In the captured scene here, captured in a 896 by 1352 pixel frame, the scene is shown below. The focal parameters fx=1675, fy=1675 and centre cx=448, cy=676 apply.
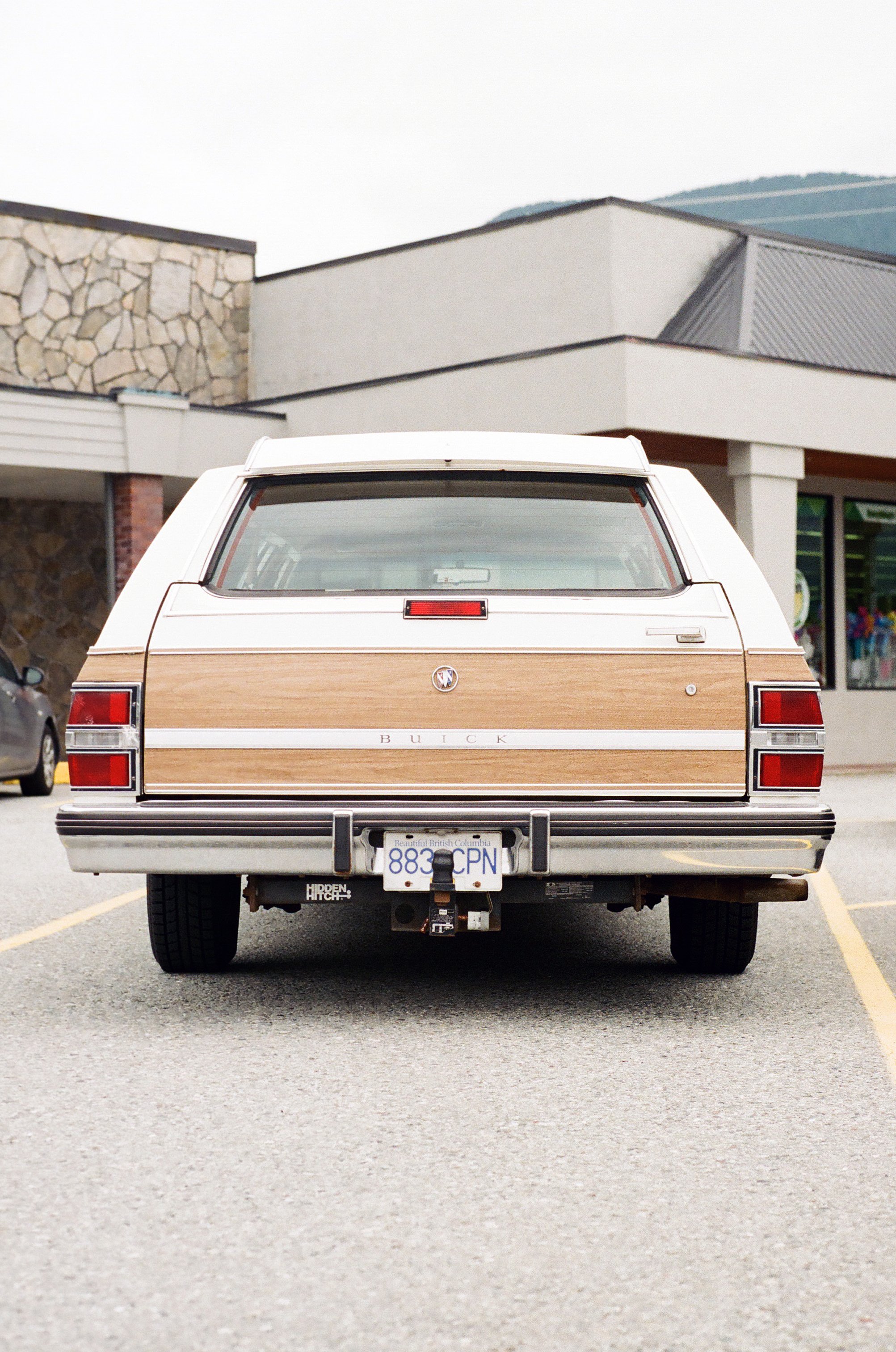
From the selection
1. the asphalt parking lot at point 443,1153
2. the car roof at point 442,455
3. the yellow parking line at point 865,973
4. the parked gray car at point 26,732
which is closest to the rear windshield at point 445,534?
the car roof at point 442,455

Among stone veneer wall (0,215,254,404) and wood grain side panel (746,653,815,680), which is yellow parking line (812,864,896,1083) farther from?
stone veneer wall (0,215,254,404)

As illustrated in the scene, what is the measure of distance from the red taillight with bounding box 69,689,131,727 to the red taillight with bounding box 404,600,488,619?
905 millimetres

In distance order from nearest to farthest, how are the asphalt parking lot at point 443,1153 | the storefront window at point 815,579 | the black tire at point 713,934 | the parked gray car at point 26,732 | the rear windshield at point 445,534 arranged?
1. the asphalt parking lot at point 443,1153
2. the rear windshield at point 445,534
3. the black tire at point 713,934
4. the parked gray car at point 26,732
5. the storefront window at point 815,579

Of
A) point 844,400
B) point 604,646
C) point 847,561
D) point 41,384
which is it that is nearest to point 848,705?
point 847,561

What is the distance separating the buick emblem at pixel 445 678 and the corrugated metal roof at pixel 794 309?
14.6m

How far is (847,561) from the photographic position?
2216cm

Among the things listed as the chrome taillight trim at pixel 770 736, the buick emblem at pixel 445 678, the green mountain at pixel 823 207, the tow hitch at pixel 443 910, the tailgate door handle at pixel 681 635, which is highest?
the green mountain at pixel 823 207

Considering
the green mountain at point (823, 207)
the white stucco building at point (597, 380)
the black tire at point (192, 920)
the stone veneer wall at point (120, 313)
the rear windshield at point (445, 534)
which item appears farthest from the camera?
the green mountain at point (823, 207)

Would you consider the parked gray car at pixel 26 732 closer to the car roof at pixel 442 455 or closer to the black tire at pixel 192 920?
the black tire at pixel 192 920

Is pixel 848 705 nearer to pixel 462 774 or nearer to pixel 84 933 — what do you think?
pixel 84 933

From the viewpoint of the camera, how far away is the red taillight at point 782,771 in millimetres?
5148

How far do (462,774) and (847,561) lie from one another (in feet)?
58.9

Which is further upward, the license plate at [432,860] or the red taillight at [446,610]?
the red taillight at [446,610]

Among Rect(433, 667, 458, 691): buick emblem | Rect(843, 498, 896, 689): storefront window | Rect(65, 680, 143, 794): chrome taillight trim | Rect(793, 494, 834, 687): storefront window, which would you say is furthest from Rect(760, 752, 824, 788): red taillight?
Rect(843, 498, 896, 689): storefront window
